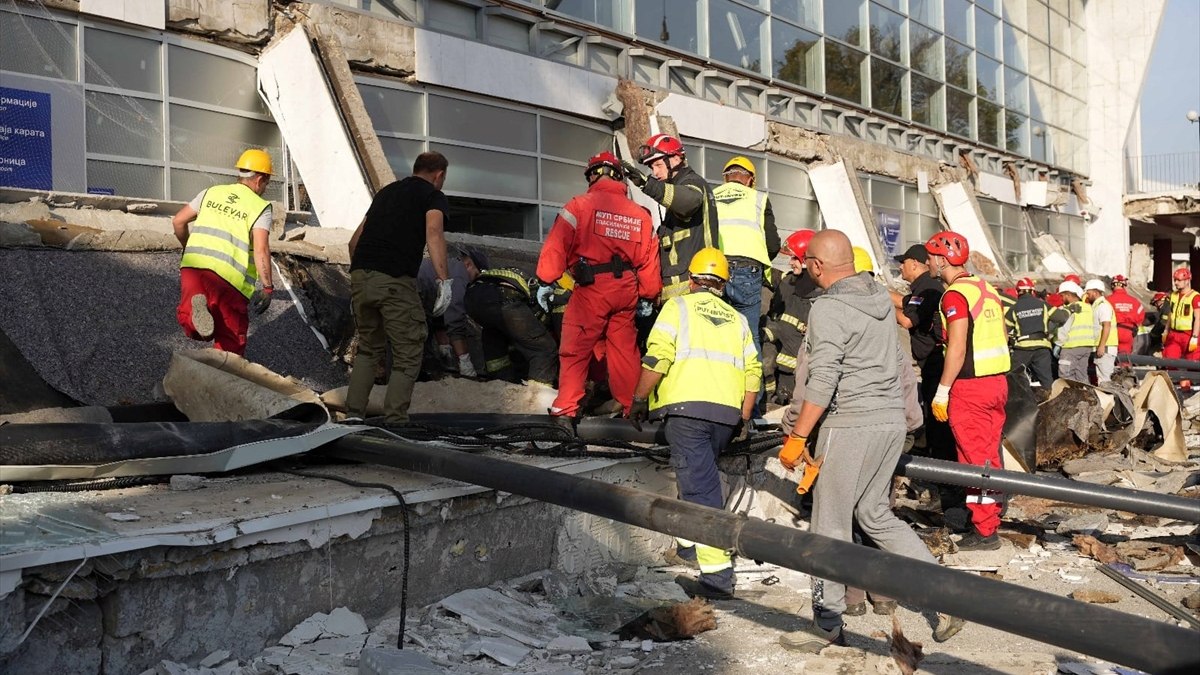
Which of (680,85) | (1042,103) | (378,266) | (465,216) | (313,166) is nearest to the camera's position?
(378,266)

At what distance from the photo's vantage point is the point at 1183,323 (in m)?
16.4

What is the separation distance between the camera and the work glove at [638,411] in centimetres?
573

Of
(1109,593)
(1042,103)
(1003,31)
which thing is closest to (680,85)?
(1109,593)

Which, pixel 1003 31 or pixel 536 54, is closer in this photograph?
pixel 536 54

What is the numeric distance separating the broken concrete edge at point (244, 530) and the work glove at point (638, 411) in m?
1.11

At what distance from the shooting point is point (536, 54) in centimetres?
1372

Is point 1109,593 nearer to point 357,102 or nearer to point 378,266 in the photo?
point 378,266

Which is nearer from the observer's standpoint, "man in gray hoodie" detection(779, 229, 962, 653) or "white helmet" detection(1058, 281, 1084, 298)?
"man in gray hoodie" detection(779, 229, 962, 653)

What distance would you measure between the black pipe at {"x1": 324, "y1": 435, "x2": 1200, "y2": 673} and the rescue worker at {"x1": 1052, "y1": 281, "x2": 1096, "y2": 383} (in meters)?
10.8

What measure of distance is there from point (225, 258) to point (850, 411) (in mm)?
3933

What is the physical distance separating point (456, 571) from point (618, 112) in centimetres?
1071

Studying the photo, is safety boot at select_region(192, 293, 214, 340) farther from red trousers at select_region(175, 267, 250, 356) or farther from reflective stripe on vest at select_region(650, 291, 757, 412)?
reflective stripe on vest at select_region(650, 291, 757, 412)

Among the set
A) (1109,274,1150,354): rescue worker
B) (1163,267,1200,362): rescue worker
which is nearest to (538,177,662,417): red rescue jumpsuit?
(1109,274,1150,354): rescue worker

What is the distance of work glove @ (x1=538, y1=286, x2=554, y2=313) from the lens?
8086mm
